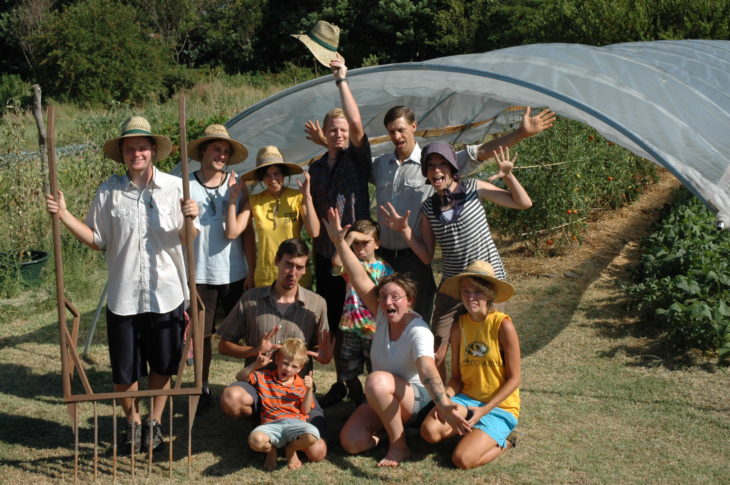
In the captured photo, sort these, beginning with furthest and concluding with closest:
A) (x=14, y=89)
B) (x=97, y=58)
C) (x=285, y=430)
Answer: (x=14, y=89) < (x=97, y=58) < (x=285, y=430)

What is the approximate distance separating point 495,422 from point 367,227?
1352 millimetres

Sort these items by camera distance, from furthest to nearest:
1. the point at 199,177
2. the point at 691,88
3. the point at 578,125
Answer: the point at 578,125 → the point at 691,88 → the point at 199,177

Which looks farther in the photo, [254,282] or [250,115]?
[250,115]

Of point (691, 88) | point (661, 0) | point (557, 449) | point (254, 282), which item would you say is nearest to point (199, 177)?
point (254, 282)

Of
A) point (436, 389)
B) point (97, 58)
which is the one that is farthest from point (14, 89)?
point (436, 389)

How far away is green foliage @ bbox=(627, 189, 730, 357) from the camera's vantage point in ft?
18.9

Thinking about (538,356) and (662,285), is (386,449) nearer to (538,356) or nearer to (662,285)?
(538,356)

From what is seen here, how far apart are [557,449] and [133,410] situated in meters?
2.37

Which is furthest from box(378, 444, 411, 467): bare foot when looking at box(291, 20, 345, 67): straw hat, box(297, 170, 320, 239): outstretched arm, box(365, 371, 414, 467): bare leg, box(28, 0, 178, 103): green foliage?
box(28, 0, 178, 103): green foliage

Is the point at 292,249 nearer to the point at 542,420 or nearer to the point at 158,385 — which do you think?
the point at 158,385

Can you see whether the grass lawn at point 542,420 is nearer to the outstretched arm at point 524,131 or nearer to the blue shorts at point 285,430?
the blue shorts at point 285,430

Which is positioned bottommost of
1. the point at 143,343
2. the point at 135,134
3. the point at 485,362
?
the point at 485,362

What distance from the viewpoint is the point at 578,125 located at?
9.96m

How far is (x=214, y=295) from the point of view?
5074 mm
